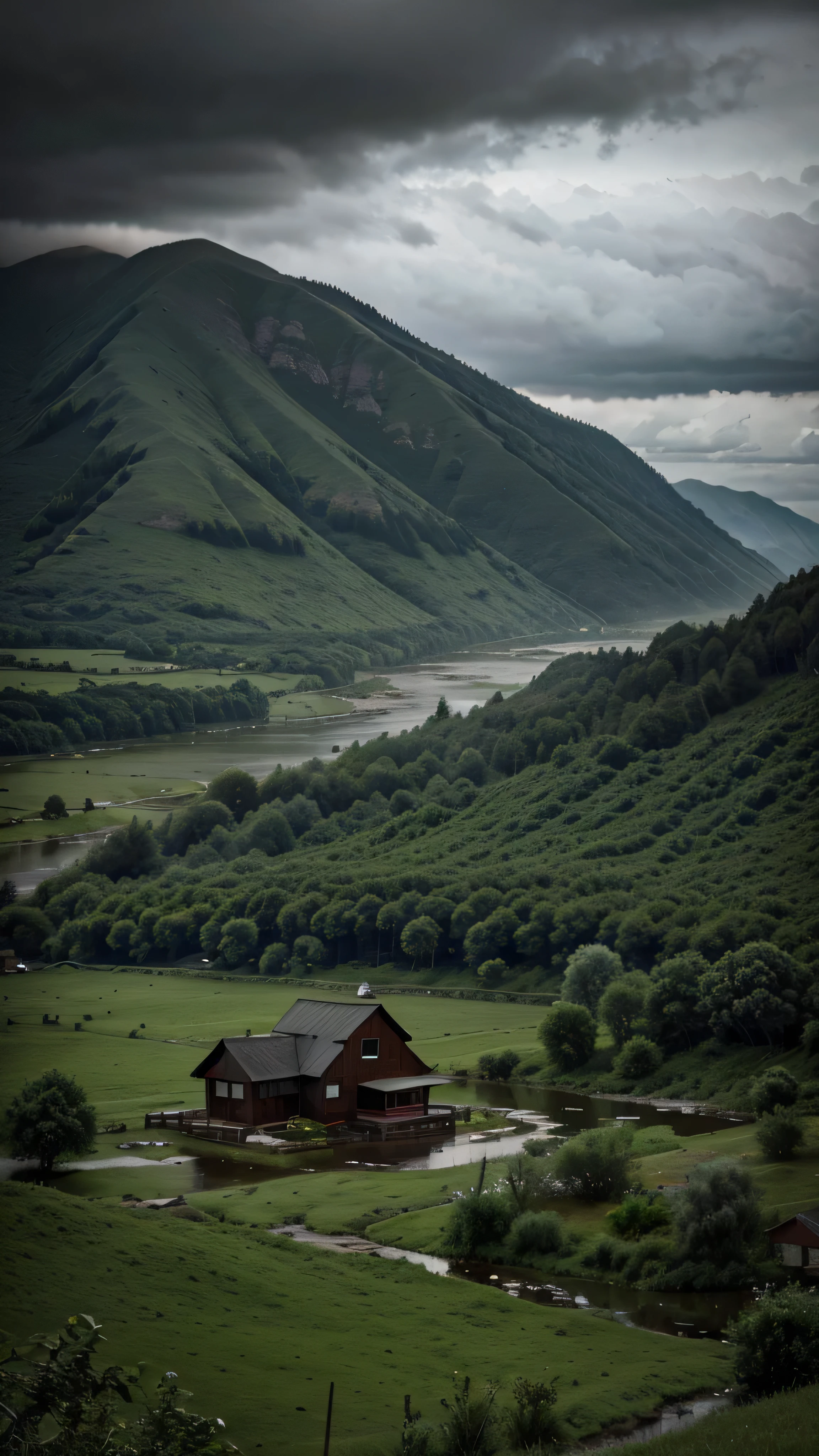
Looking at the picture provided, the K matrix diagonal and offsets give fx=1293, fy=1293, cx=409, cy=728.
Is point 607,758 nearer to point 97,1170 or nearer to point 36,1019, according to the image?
point 36,1019

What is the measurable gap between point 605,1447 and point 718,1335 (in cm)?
734

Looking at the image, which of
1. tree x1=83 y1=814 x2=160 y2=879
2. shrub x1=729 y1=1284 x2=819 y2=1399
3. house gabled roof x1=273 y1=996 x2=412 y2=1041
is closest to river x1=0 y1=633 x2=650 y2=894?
tree x1=83 y1=814 x2=160 y2=879

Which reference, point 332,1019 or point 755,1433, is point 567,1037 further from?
point 755,1433

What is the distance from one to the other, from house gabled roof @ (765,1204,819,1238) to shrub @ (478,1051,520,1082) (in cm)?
3392

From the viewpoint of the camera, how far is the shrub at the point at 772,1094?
179 ft

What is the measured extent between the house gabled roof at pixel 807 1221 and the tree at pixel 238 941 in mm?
75555

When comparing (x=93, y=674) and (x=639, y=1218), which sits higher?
(x=93, y=674)

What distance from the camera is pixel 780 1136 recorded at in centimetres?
4531

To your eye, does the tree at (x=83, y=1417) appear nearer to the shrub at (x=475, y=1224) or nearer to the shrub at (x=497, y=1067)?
the shrub at (x=475, y=1224)

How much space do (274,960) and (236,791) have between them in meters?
48.3

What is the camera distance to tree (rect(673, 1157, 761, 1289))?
3584 centimetres

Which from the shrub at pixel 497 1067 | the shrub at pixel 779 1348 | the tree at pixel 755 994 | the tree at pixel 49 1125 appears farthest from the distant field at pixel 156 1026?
the shrub at pixel 779 1348

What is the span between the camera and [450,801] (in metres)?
149

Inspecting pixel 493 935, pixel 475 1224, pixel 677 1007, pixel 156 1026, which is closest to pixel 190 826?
pixel 493 935
